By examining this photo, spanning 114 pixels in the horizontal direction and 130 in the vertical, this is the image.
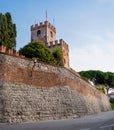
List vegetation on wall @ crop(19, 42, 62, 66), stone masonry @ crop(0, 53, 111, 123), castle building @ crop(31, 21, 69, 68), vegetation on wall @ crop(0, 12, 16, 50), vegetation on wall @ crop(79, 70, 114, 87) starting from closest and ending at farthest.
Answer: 1. stone masonry @ crop(0, 53, 111, 123)
2. vegetation on wall @ crop(0, 12, 16, 50)
3. vegetation on wall @ crop(19, 42, 62, 66)
4. castle building @ crop(31, 21, 69, 68)
5. vegetation on wall @ crop(79, 70, 114, 87)

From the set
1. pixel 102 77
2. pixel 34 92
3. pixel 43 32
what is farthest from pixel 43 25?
pixel 34 92

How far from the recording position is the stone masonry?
17.8 m

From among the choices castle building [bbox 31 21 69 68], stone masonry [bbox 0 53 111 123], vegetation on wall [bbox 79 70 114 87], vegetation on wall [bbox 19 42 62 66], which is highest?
castle building [bbox 31 21 69 68]

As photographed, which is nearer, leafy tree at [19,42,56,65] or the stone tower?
leafy tree at [19,42,56,65]

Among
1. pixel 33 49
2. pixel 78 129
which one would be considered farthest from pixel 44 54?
pixel 78 129

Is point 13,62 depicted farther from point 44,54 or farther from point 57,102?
point 44,54

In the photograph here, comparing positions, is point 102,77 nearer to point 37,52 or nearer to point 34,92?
point 37,52

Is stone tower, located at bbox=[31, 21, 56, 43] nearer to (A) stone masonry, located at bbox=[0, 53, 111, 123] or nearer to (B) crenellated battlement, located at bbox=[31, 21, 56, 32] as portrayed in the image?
(B) crenellated battlement, located at bbox=[31, 21, 56, 32]

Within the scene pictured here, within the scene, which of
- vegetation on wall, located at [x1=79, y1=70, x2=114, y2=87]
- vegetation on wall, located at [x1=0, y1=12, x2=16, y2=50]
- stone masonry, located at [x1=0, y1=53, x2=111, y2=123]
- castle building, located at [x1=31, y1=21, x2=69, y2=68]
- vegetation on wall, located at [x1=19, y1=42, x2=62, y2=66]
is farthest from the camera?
vegetation on wall, located at [x1=79, y1=70, x2=114, y2=87]

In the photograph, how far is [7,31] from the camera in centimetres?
2930

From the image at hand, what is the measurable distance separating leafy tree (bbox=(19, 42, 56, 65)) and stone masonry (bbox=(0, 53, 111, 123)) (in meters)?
7.13

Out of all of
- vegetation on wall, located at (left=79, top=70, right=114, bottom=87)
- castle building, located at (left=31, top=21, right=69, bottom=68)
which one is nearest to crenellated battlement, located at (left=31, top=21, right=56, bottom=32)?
castle building, located at (left=31, top=21, right=69, bottom=68)

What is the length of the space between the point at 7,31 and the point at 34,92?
12083mm

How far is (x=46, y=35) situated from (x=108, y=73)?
28615 mm
